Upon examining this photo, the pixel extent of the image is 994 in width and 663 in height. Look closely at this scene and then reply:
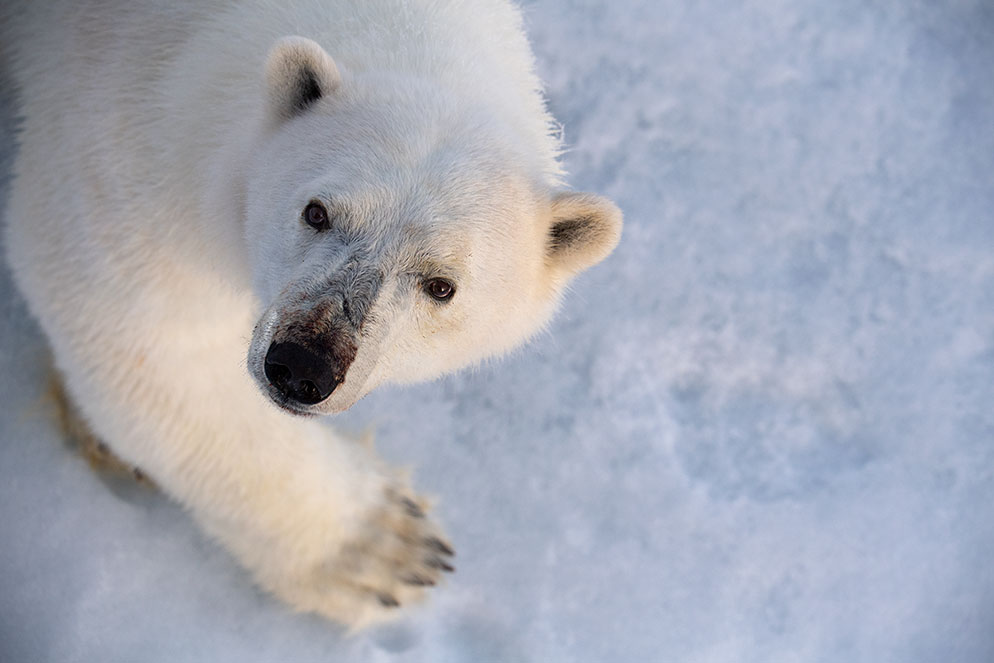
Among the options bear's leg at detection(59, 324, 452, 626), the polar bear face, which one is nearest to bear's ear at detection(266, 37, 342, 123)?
the polar bear face

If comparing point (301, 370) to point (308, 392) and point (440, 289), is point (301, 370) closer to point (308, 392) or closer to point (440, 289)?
point (308, 392)

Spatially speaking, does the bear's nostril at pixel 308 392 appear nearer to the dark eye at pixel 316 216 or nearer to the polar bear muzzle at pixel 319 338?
the polar bear muzzle at pixel 319 338

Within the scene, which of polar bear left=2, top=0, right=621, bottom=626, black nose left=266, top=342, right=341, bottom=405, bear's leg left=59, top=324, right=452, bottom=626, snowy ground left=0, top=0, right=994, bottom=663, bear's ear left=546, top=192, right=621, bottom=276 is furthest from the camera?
snowy ground left=0, top=0, right=994, bottom=663

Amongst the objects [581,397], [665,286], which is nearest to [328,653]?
[581,397]

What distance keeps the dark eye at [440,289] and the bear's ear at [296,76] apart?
47 cm

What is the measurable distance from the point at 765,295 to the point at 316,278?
1903 mm

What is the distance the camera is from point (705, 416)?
112 inches

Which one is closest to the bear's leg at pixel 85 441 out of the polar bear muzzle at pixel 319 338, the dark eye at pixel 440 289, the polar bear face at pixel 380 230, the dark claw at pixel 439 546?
the dark claw at pixel 439 546

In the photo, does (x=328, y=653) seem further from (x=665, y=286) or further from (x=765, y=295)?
(x=765, y=295)

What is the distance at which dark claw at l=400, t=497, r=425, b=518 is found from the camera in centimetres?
268

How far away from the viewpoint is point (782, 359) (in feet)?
9.48

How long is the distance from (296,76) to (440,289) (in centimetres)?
53

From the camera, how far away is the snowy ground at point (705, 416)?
8.54 feet

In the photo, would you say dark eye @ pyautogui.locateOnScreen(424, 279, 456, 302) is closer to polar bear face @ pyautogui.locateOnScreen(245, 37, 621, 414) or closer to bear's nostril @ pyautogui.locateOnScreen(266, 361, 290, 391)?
polar bear face @ pyautogui.locateOnScreen(245, 37, 621, 414)
